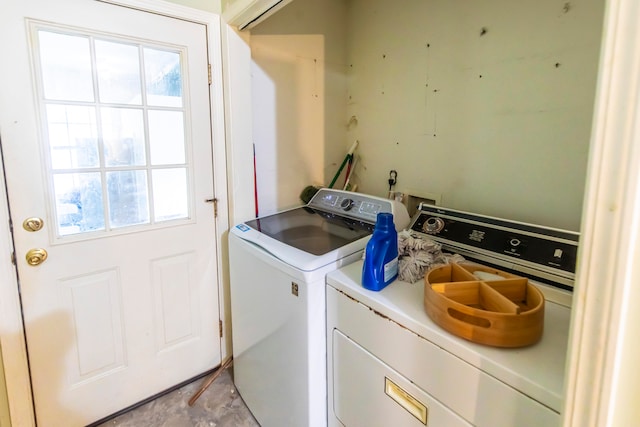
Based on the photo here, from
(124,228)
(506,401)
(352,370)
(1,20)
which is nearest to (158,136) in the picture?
(124,228)

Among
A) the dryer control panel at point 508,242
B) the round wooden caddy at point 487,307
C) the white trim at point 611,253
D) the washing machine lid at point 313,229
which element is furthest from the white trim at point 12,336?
the white trim at point 611,253

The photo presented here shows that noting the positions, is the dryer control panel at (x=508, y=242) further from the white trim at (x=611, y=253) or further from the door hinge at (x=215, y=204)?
the door hinge at (x=215, y=204)

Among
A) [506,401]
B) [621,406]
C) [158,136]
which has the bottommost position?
[506,401]

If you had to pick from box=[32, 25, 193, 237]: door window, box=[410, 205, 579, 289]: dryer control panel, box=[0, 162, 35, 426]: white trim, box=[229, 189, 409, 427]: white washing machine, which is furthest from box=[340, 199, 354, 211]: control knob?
box=[0, 162, 35, 426]: white trim

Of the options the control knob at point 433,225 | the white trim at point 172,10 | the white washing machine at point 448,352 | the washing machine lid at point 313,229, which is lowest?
the white washing machine at point 448,352

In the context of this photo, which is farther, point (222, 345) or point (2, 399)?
point (222, 345)

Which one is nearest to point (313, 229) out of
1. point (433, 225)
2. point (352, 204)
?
point (352, 204)

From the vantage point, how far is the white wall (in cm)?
137

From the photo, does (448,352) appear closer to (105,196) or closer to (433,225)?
(433,225)

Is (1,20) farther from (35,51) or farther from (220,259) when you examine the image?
(220,259)

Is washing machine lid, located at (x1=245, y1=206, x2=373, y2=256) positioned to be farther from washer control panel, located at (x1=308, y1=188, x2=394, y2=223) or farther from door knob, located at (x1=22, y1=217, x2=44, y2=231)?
door knob, located at (x1=22, y1=217, x2=44, y2=231)

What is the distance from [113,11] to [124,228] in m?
0.97

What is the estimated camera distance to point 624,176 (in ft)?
1.54

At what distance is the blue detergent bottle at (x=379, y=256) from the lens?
3.76ft
